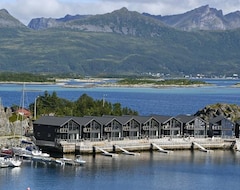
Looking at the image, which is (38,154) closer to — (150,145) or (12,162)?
(12,162)

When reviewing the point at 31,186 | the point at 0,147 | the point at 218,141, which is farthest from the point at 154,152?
the point at 31,186

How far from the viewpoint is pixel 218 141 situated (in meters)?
63.8

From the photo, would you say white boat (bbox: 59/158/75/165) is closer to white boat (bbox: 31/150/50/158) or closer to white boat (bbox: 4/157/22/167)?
white boat (bbox: 31/150/50/158)

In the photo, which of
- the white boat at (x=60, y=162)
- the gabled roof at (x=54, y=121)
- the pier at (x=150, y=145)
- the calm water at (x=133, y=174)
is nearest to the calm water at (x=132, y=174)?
the calm water at (x=133, y=174)

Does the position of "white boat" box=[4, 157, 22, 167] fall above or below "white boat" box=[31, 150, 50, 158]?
below

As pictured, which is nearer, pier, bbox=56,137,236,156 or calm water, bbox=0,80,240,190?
calm water, bbox=0,80,240,190

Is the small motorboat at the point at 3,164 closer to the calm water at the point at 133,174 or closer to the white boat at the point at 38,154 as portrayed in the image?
the calm water at the point at 133,174

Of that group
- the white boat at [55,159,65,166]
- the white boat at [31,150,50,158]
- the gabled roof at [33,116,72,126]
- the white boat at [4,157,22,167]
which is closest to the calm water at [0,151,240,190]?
the white boat at [4,157,22,167]

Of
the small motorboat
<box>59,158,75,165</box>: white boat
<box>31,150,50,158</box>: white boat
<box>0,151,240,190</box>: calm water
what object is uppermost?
<box>31,150,50,158</box>: white boat

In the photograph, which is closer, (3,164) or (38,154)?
(3,164)

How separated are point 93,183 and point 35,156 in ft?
29.7

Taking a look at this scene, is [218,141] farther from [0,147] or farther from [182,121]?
[0,147]

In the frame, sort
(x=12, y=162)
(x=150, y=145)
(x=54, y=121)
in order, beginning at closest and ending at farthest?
1. (x=12, y=162)
2. (x=54, y=121)
3. (x=150, y=145)

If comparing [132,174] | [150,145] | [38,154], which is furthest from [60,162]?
[150,145]
